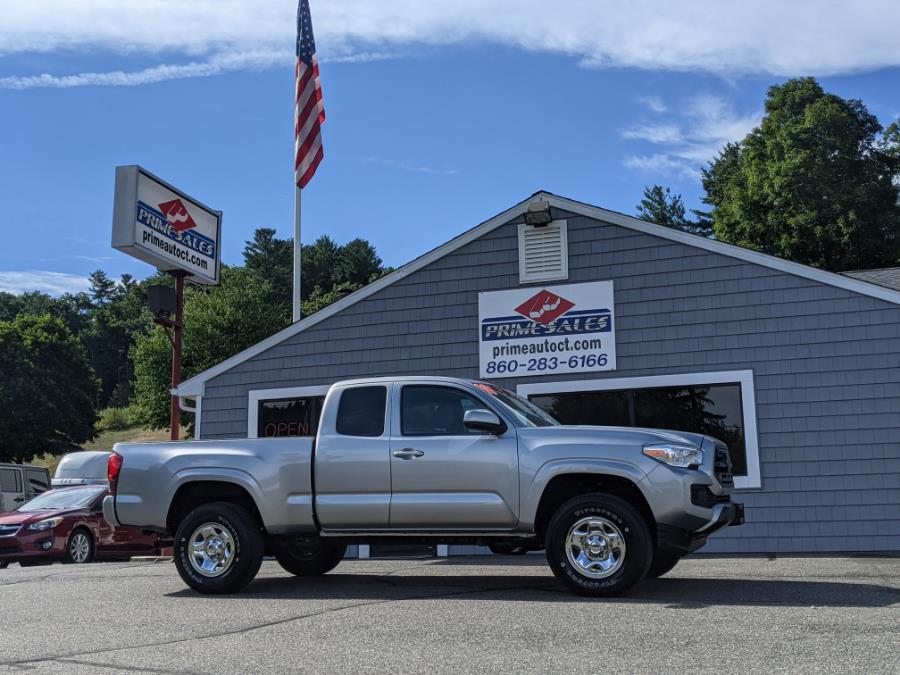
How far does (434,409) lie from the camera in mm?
8578

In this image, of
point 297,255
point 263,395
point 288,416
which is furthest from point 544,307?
point 297,255

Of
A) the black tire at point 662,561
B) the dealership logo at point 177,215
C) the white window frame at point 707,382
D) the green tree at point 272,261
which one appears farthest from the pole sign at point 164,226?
the green tree at point 272,261

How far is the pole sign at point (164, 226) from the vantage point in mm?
17188

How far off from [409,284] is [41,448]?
43.2 meters

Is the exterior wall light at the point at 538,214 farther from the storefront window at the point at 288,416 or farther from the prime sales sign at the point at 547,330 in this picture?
the storefront window at the point at 288,416

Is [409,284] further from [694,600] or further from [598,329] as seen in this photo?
[694,600]

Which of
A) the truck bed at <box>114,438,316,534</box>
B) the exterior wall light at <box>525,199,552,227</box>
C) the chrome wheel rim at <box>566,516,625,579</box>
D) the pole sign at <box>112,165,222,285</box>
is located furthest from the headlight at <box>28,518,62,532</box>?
the chrome wheel rim at <box>566,516,625,579</box>

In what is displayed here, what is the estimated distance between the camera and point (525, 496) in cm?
798

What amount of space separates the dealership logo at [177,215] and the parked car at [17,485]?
9750 mm

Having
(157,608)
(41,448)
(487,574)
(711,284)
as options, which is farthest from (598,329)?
(41,448)

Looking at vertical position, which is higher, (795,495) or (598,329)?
(598,329)

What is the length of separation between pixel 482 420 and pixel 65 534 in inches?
454

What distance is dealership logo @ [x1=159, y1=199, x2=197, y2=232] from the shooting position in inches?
716

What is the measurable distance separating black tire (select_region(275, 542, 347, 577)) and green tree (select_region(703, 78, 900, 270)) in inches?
1343
